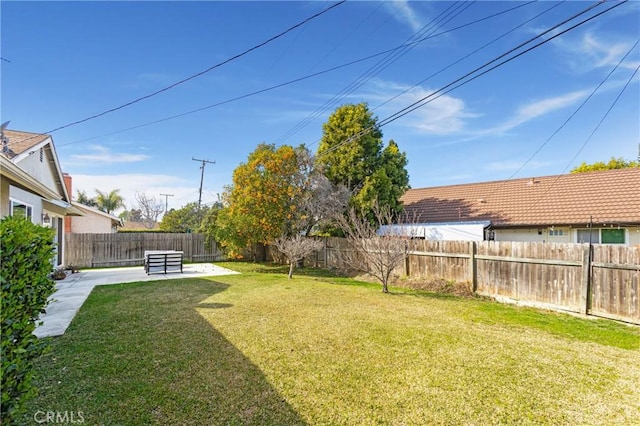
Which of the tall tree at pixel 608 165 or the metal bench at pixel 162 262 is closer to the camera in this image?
the metal bench at pixel 162 262

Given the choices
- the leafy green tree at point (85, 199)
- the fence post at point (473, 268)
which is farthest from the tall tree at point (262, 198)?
the leafy green tree at point (85, 199)

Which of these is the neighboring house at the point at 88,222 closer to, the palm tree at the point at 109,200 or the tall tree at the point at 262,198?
the tall tree at the point at 262,198

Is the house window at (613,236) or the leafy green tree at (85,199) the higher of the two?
the leafy green tree at (85,199)

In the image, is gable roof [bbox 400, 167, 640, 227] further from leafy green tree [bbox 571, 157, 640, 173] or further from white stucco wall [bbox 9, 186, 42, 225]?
→ white stucco wall [bbox 9, 186, 42, 225]

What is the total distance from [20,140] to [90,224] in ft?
37.7

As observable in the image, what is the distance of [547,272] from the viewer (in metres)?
7.68

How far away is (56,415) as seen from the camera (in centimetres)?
286

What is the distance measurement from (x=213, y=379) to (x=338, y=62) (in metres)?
9.95

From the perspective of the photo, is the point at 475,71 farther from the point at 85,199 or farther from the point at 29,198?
the point at 85,199

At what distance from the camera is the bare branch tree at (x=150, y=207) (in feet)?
152

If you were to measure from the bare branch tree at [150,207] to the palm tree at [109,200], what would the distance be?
36.9 feet

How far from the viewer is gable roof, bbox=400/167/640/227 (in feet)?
38.1

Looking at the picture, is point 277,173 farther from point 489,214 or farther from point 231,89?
point 489,214

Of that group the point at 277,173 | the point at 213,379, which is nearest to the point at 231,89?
the point at 277,173
